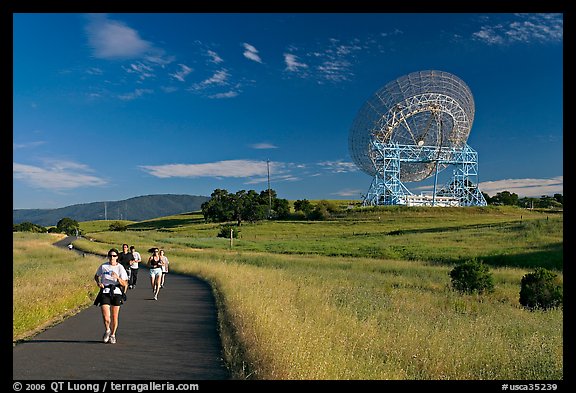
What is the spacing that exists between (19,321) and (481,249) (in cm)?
3718

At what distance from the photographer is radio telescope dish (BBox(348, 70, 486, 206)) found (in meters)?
71.9

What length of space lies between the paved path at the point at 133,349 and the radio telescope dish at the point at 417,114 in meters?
65.8

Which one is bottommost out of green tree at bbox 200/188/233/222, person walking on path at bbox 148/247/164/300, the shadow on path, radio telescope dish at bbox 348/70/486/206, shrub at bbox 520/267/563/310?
shrub at bbox 520/267/563/310

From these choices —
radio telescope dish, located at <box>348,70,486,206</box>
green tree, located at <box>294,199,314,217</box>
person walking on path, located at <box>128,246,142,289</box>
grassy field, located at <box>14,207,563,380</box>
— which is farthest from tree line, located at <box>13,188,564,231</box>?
person walking on path, located at <box>128,246,142,289</box>

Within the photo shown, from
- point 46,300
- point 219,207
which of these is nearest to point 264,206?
point 219,207

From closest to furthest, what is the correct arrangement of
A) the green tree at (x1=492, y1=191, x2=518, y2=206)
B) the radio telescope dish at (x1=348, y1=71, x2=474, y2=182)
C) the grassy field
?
the grassy field → the radio telescope dish at (x1=348, y1=71, x2=474, y2=182) → the green tree at (x1=492, y1=191, x2=518, y2=206)

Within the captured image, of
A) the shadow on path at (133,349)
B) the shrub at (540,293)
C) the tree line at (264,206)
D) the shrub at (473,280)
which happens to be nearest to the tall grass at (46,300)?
the shadow on path at (133,349)

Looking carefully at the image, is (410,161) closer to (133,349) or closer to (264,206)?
(264,206)

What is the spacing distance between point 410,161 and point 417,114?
7.94 m

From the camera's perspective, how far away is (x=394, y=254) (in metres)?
38.7

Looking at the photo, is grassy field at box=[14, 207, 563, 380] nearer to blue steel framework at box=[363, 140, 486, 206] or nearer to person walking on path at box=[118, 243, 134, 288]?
person walking on path at box=[118, 243, 134, 288]

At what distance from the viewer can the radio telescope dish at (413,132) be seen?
71.9 m

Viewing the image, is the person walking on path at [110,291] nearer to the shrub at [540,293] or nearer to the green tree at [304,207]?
the shrub at [540,293]

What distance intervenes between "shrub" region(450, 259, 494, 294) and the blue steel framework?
59.3 meters
